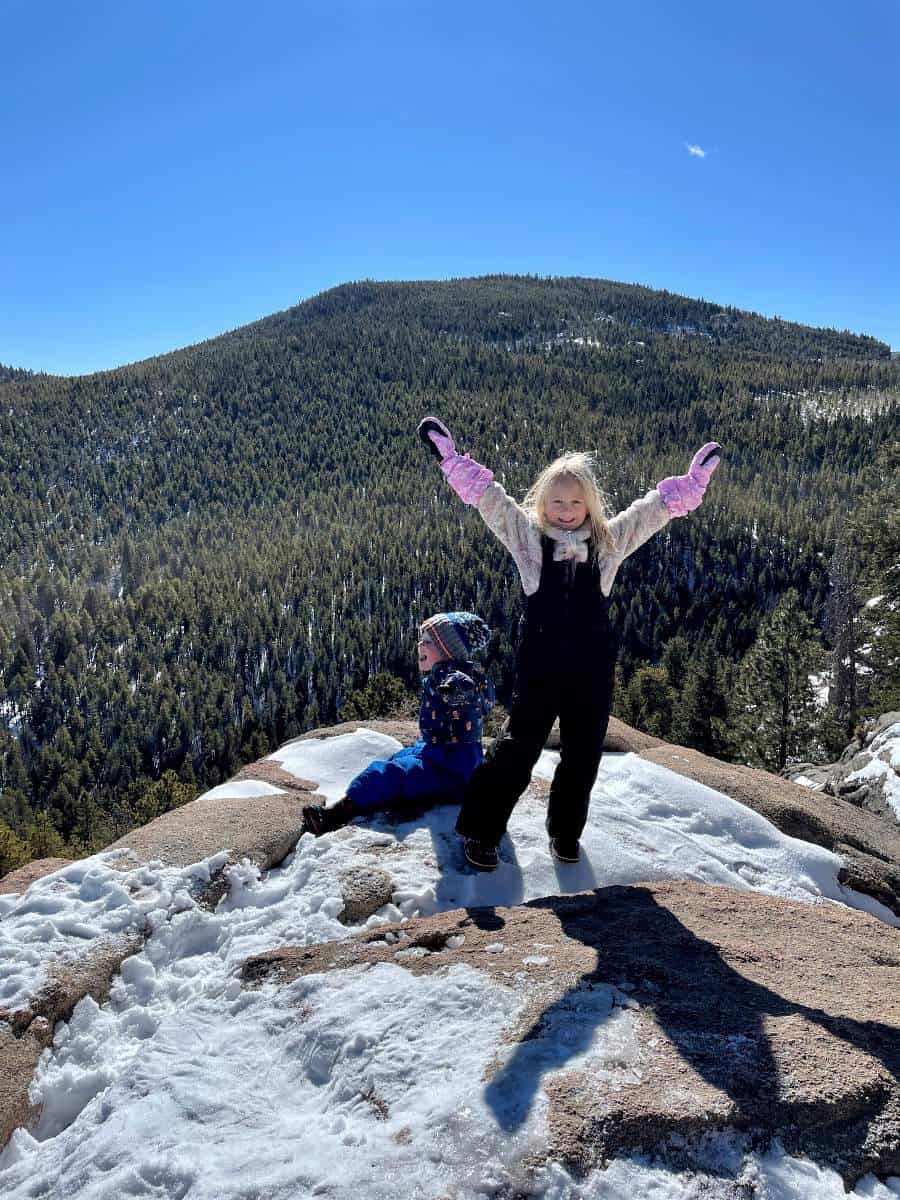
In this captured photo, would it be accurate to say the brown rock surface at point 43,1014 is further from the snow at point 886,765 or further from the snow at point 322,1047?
the snow at point 886,765

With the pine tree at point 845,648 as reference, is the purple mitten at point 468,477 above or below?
above

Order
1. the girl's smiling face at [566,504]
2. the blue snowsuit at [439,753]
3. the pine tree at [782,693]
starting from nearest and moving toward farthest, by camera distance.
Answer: the girl's smiling face at [566,504], the blue snowsuit at [439,753], the pine tree at [782,693]

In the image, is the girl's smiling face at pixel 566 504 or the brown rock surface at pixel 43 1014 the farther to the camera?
the girl's smiling face at pixel 566 504

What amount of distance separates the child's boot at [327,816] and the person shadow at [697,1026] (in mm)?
2332

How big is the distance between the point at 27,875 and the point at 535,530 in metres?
4.64

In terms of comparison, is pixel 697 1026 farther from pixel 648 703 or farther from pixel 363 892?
pixel 648 703

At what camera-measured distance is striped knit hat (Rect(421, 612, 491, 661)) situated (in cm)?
615

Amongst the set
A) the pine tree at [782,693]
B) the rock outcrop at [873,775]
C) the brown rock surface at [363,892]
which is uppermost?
the brown rock surface at [363,892]

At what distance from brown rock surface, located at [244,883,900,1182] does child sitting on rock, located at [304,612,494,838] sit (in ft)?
5.76

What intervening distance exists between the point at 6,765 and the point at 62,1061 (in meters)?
85.0

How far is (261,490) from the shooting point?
197 metres

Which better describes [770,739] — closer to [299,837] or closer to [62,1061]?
[299,837]

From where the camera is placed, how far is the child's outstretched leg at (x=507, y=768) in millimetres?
5016

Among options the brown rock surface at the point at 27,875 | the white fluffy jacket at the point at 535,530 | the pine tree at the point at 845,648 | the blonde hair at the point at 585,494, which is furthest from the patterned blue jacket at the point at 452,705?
the pine tree at the point at 845,648
